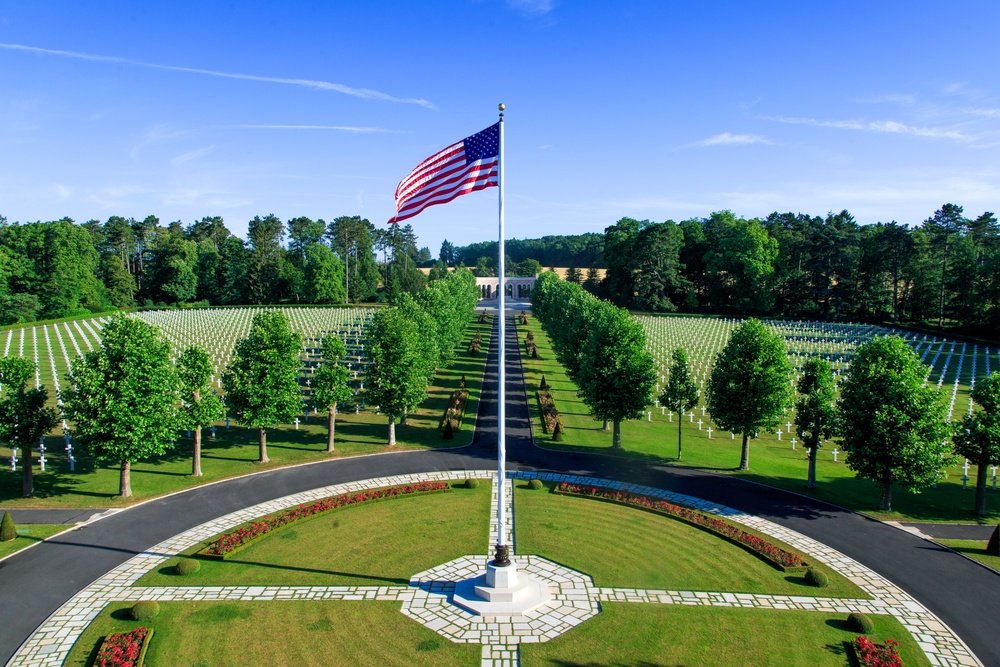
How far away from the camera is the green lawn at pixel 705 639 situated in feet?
67.7

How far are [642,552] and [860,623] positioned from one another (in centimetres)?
917

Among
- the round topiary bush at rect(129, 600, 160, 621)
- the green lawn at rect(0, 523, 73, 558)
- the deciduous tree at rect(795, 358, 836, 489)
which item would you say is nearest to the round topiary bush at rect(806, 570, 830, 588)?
the deciduous tree at rect(795, 358, 836, 489)

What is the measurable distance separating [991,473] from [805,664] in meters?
31.1

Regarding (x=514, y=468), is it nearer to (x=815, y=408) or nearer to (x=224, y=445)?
(x=815, y=408)

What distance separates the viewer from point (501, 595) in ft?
78.3

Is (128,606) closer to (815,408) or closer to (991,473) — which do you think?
(815,408)

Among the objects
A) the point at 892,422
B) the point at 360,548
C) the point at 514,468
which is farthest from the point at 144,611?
the point at 892,422

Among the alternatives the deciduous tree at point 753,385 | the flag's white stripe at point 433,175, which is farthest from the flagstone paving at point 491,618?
the flag's white stripe at point 433,175

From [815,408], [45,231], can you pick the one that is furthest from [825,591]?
[45,231]

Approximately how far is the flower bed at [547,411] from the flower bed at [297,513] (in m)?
16.0

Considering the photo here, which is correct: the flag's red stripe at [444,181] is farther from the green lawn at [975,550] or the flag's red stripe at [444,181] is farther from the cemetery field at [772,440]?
the green lawn at [975,550]

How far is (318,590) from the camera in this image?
25047 millimetres

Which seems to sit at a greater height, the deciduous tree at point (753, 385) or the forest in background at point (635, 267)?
the forest in background at point (635, 267)

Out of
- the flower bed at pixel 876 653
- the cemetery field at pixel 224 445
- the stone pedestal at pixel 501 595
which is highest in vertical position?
the cemetery field at pixel 224 445
